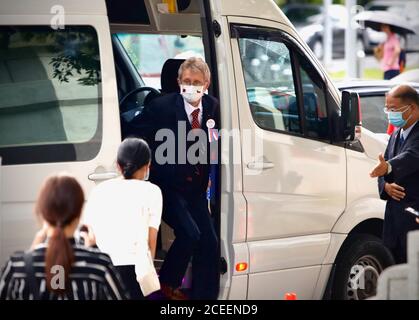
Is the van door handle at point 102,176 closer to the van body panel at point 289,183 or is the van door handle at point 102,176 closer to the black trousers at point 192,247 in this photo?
the black trousers at point 192,247

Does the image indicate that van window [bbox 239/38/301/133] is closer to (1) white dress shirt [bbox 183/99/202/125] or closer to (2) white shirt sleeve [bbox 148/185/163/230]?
(1) white dress shirt [bbox 183/99/202/125]

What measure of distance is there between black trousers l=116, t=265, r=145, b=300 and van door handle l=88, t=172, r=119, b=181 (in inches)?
27.9

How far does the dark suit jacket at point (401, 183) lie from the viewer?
7020mm

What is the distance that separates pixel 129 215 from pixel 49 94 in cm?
104

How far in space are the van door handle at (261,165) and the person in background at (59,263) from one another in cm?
233

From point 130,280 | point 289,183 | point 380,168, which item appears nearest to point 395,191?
point 380,168

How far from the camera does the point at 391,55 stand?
1644cm

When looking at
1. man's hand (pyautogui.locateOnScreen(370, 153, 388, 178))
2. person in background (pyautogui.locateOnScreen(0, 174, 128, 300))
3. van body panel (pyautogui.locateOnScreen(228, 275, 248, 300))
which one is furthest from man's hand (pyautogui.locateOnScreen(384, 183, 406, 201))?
person in background (pyautogui.locateOnScreen(0, 174, 128, 300))

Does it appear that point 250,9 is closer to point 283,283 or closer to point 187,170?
point 187,170

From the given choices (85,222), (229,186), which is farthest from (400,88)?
(85,222)

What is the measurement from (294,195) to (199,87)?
1.05 meters

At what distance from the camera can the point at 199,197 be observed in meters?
6.99

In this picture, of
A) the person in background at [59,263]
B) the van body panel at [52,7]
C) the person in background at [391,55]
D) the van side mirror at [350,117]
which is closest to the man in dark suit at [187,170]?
the van body panel at [52,7]

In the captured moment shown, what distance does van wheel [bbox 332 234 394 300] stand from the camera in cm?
759
